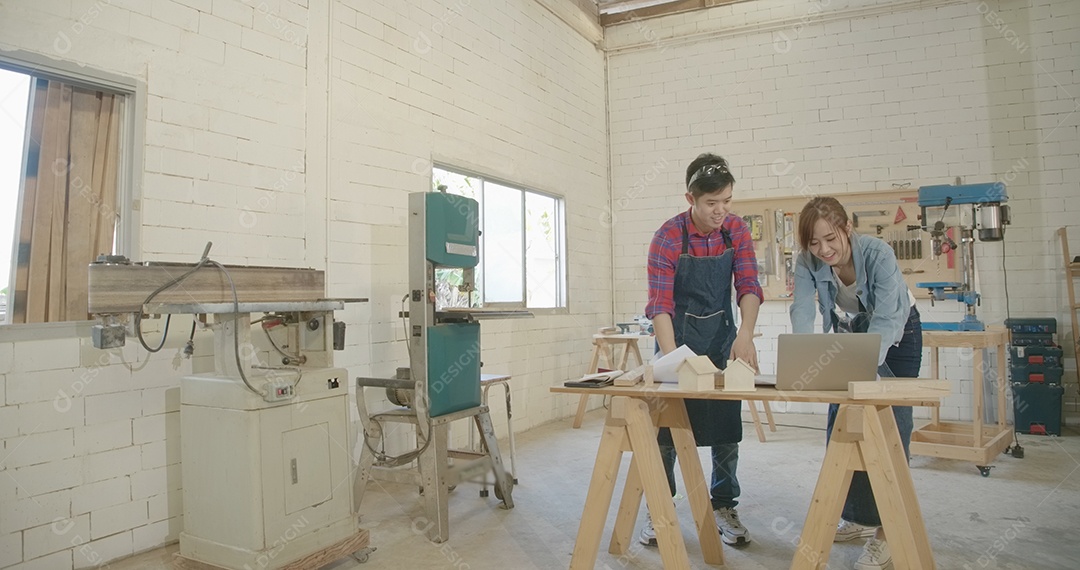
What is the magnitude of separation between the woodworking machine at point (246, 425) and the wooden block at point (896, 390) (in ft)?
6.14

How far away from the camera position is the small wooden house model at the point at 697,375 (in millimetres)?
2043

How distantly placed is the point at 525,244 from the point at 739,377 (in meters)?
3.62

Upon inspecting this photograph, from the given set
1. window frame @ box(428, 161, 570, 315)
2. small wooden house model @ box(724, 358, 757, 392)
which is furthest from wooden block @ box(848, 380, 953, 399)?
window frame @ box(428, 161, 570, 315)

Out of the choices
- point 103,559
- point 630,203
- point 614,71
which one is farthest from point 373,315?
→ point 614,71

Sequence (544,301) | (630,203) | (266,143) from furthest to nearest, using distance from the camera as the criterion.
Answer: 1. (630,203)
2. (544,301)
3. (266,143)

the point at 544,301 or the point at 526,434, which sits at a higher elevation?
Result: the point at 544,301

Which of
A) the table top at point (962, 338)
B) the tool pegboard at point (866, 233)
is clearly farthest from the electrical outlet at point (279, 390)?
the tool pegboard at point (866, 233)

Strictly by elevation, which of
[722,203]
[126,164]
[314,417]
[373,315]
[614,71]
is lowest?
[314,417]

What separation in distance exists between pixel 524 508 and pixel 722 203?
1.85 metres

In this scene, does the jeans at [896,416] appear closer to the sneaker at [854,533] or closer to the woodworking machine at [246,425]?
the sneaker at [854,533]

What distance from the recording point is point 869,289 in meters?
2.44

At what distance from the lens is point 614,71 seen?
6918 millimetres

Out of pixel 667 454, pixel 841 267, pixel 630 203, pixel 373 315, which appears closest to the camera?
pixel 841 267

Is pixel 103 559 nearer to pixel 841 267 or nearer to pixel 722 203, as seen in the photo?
pixel 722 203
